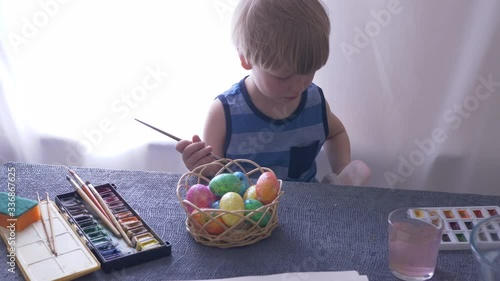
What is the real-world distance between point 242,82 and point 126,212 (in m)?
0.51

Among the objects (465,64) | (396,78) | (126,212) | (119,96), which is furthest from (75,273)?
(465,64)

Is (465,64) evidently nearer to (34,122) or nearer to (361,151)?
(361,151)

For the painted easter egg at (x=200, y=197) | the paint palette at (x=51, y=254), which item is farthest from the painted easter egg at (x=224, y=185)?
the paint palette at (x=51, y=254)

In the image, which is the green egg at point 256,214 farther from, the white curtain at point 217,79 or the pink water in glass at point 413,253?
the white curtain at point 217,79

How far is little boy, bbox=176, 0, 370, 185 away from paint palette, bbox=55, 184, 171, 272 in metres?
0.19

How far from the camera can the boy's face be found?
1.20 metres

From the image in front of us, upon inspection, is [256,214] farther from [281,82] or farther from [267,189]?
[281,82]

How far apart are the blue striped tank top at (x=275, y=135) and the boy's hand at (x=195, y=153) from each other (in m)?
0.21

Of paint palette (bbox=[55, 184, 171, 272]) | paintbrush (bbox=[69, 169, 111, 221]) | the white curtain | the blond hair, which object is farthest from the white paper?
the white curtain

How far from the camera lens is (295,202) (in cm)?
108

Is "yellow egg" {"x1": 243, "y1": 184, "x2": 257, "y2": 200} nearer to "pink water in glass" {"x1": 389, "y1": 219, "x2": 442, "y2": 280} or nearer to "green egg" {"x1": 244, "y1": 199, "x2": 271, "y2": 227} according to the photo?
"green egg" {"x1": 244, "y1": 199, "x2": 271, "y2": 227}

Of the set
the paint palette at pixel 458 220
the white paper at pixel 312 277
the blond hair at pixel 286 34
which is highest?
the blond hair at pixel 286 34

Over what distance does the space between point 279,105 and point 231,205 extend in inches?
19.4

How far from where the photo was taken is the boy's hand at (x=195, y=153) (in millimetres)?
1151
